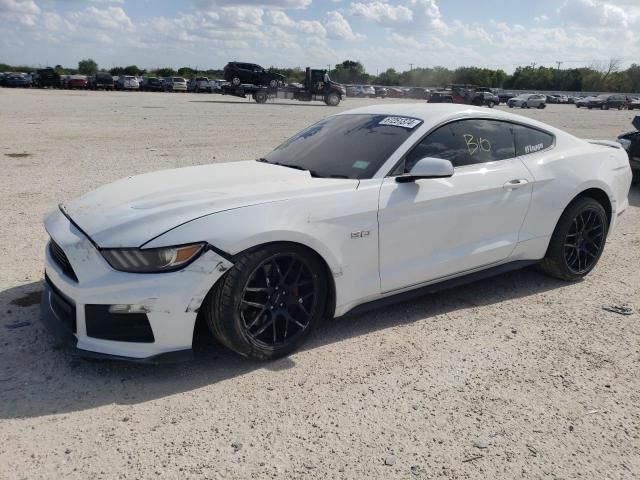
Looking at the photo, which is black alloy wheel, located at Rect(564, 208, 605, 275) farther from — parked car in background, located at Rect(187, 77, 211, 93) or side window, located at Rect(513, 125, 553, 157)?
parked car in background, located at Rect(187, 77, 211, 93)

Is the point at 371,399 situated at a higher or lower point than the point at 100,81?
lower

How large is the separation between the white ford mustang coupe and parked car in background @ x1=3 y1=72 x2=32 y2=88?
1870 inches

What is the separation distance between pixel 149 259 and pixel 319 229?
100 centimetres

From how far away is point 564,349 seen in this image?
12.1ft

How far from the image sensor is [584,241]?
4891 millimetres

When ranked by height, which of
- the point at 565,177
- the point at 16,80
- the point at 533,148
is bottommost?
the point at 565,177

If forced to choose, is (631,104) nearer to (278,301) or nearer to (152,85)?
(152,85)

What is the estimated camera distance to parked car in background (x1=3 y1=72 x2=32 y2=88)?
145 feet

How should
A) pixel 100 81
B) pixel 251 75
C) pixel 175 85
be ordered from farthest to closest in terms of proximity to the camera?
pixel 175 85
pixel 100 81
pixel 251 75

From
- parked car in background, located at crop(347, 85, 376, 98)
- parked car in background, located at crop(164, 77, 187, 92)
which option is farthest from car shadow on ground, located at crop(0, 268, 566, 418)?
parked car in background, located at crop(347, 85, 376, 98)

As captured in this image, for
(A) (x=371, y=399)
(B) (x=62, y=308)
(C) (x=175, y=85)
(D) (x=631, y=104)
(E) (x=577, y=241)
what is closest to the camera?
(A) (x=371, y=399)

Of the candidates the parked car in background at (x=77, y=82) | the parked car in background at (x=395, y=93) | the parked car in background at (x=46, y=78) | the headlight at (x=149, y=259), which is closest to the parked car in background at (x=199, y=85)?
the parked car in background at (x=77, y=82)

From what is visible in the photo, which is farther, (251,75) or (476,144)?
(251,75)

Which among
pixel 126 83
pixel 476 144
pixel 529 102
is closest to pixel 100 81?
pixel 126 83
